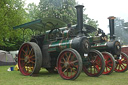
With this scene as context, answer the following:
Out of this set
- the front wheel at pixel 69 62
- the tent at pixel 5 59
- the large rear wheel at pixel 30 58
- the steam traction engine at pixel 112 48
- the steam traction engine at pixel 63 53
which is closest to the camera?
the front wheel at pixel 69 62

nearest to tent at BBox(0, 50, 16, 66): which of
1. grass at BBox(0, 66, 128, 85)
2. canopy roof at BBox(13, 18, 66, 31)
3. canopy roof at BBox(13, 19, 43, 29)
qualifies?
canopy roof at BBox(13, 18, 66, 31)

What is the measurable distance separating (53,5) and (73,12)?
2.31 meters

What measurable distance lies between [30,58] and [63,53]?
1696 mm

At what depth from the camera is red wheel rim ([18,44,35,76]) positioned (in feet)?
22.2

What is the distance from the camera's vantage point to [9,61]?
1388cm

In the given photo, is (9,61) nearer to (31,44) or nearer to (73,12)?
(31,44)

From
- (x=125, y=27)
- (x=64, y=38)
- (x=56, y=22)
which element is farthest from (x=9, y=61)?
(x=125, y=27)

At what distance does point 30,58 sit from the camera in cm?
676

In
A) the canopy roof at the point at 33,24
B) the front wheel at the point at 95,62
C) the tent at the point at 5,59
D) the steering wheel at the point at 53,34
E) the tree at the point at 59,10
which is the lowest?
the tent at the point at 5,59

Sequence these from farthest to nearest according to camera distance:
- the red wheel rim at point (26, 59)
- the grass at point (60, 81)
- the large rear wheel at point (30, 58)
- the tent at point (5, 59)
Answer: the tent at point (5, 59), the red wheel rim at point (26, 59), the large rear wheel at point (30, 58), the grass at point (60, 81)

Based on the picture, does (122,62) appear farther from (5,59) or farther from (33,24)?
(5,59)

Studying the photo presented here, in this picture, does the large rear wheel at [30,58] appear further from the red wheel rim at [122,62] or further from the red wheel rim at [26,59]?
the red wheel rim at [122,62]

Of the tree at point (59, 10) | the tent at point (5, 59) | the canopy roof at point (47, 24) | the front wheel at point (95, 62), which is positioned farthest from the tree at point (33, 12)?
the front wheel at point (95, 62)

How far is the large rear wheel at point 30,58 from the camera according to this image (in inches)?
249
